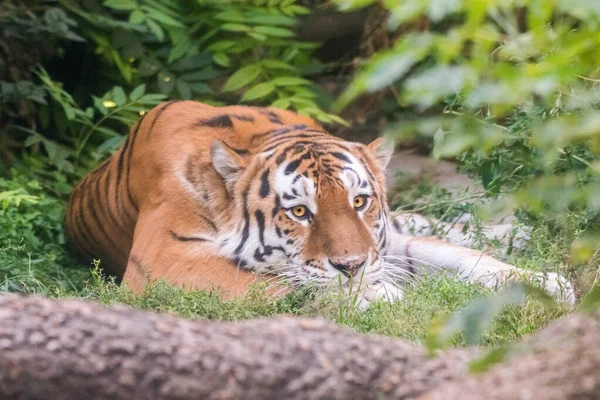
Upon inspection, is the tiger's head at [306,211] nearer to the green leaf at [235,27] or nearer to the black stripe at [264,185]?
the black stripe at [264,185]

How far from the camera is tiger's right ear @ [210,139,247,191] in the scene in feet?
14.4

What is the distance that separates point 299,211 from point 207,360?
7.24ft

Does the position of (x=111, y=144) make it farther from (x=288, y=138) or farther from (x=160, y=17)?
(x=288, y=138)

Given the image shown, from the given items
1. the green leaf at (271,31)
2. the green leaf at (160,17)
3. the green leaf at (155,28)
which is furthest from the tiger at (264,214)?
the green leaf at (271,31)

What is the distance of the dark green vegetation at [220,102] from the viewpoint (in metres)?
3.77

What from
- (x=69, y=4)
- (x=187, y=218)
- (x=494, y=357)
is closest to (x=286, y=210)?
(x=187, y=218)

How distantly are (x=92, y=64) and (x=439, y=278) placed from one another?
151 inches

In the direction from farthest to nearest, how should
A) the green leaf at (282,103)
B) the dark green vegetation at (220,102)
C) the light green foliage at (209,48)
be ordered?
the light green foliage at (209,48)
the green leaf at (282,103)
the dark green vegetation at (220,102)

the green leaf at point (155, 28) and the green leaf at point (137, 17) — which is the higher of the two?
the green leaf at point (137, 17)

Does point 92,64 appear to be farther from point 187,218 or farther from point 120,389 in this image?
point 120,389

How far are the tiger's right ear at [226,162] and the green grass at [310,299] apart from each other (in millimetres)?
702

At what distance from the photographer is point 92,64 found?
277 inches

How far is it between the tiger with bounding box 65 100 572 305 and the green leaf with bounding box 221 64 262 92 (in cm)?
164

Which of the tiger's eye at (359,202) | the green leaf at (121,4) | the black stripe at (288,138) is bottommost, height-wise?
the tiger's eye at (359,202)
